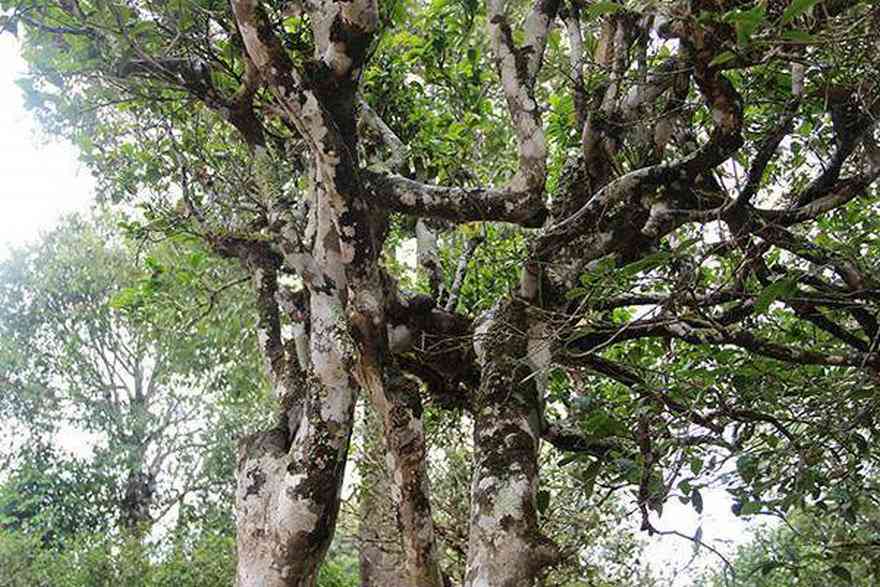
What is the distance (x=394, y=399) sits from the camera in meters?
2.90

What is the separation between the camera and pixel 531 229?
10.8ft

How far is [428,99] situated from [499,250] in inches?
38.7

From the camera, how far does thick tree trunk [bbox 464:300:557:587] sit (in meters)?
2.18

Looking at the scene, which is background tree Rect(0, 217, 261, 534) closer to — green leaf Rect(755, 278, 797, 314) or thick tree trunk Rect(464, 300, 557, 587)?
thick tree trunk Rect(464, 300, 557, 587)

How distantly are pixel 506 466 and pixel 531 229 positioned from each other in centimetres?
125

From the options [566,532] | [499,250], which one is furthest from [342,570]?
[499,250]

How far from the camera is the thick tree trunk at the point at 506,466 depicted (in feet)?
7.14

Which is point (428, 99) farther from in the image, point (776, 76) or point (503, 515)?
point (503, 515)

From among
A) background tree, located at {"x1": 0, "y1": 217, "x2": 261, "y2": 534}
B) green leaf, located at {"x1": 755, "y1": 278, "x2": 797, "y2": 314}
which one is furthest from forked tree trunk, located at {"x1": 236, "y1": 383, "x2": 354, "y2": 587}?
background tree, located at {"x1": 0, "y1": 217, "x2": 261, "y2": 534}

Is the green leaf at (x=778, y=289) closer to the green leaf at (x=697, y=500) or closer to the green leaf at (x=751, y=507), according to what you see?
the green leaf at (x=751, y=507)

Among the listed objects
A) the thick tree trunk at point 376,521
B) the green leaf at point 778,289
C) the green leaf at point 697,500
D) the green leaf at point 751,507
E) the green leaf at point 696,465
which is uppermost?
the thick tree trunk at point 376,521

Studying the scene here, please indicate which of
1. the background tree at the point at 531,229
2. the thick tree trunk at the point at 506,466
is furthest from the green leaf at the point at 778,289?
the thick tree trunk at the point at 506,466

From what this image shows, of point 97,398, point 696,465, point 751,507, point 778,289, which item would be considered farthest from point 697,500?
point 97,398

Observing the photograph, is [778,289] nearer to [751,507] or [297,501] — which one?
[751,507]
